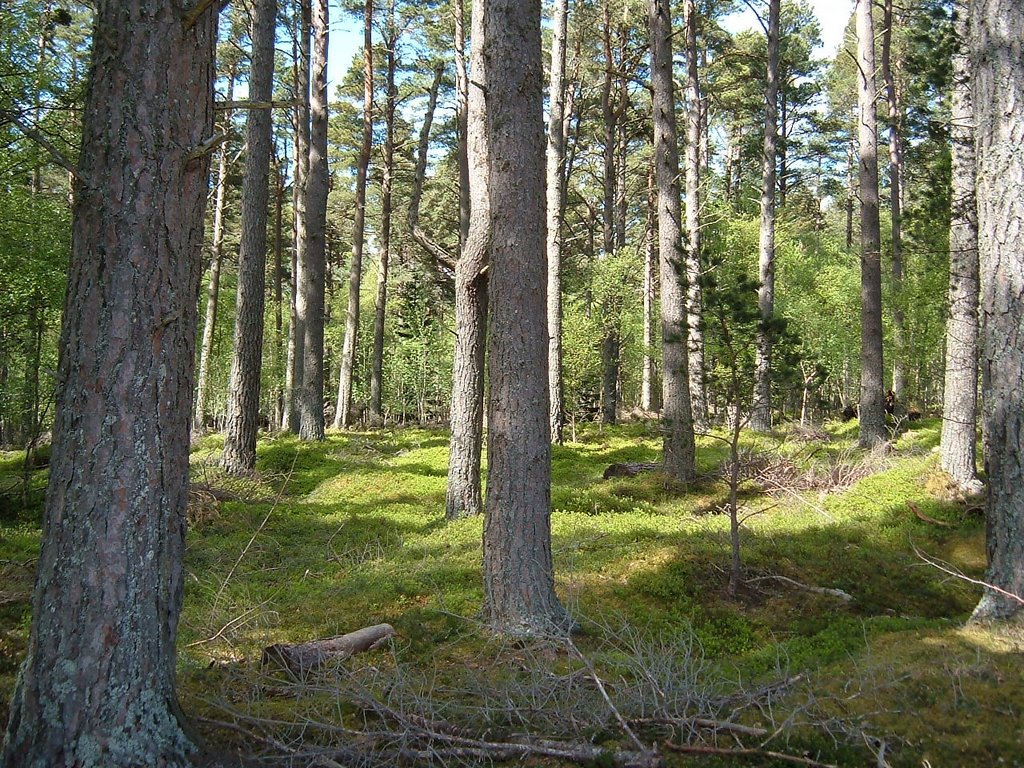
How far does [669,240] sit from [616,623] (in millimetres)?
7185

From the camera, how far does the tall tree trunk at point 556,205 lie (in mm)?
15180

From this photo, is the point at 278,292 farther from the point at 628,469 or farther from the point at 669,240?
the point at 669,240

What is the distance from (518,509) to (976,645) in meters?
3.16

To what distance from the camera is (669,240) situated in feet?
36.9

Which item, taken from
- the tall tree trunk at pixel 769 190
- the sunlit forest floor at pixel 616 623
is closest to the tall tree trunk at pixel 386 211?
the sunlit forest floor at pixel 616 623

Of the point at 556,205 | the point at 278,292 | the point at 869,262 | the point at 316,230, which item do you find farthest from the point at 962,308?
the point at 278,292

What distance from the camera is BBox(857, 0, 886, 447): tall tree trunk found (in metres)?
13.6

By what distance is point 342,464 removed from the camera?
13.5 meters

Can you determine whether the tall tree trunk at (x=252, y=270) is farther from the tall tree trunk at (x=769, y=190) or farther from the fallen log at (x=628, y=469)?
the tall tree trunk at (x=769, y=190)

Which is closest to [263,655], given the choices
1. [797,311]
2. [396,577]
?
[396,577]

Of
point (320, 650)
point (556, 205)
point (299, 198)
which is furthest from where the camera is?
point (299, 198)

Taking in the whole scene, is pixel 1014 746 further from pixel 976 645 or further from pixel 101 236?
pixel 101 236

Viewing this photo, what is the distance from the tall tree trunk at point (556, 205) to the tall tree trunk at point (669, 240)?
3617mm

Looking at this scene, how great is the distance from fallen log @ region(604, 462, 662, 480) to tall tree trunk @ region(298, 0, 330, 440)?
721 cm
